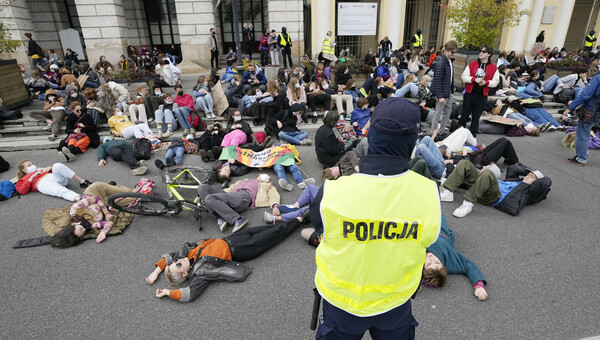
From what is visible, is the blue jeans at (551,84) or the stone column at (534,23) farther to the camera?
the stone column at (534,23)

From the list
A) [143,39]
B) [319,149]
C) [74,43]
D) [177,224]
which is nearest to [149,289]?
[177,224]

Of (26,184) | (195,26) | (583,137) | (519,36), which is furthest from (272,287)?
(519,36)

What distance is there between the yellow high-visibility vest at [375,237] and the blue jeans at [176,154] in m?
5.86

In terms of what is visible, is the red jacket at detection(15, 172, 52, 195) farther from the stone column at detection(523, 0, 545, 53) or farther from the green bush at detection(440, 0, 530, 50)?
the stone column at detection(523, 0, 545, 53)

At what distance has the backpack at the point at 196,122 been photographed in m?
8.62

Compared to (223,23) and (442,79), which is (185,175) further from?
(223,23)

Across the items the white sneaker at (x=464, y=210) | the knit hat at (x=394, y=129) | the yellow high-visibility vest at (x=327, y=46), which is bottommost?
the white sneaker at (x=464, y=210)

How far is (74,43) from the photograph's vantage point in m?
14.8

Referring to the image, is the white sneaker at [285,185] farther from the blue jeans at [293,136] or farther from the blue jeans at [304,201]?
the blue jeans at [293,136]

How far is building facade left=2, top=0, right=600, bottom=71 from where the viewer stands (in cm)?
1462

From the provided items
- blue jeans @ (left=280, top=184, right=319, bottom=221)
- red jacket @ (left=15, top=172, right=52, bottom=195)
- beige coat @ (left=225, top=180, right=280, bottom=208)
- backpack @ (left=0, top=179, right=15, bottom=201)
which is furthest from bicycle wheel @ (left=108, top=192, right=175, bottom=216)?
backpack @ (left=0, top=179, right=15, bottom=201)

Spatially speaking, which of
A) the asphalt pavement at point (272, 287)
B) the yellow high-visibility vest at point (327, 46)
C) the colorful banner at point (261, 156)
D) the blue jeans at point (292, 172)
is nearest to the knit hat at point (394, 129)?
the asphalt pavement at point (272, 287)

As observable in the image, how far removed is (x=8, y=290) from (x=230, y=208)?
2.59m

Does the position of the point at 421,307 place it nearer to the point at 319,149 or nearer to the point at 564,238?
the point at 564,238
